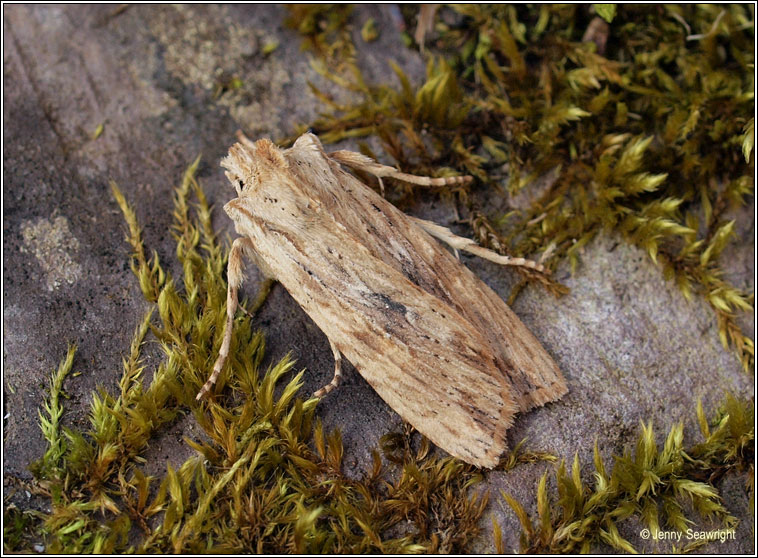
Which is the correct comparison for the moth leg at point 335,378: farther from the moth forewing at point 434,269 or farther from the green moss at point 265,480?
the moth forewing at point 434,269

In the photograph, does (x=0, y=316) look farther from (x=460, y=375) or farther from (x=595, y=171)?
(x=595, y=171)

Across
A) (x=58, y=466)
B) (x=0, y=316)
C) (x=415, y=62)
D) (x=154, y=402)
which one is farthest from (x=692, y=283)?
(x=0, y=316)

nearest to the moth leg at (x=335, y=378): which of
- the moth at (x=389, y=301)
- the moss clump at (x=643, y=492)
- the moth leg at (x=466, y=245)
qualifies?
the moth at (x=389, y=301)

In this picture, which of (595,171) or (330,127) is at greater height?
(330,127)

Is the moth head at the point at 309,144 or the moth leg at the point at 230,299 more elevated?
the moth head at the point at 309,144

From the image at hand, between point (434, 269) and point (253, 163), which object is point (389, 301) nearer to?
point (434, 269)

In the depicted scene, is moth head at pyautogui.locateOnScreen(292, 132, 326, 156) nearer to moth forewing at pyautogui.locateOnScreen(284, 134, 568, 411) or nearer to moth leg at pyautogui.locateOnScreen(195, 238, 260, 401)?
moth forewing at pyautogui.locateOnScreen(284, 134, 568, 411)
